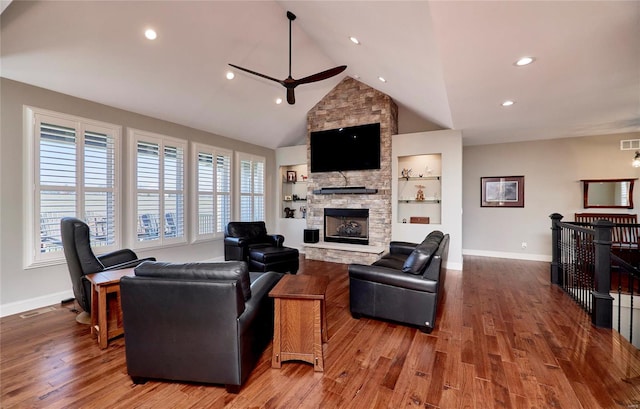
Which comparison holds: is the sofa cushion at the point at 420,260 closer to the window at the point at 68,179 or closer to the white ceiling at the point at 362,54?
the white ceiling at the point at 362,54

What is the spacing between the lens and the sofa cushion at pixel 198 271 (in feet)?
6.06

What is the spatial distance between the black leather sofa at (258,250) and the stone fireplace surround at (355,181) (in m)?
1.28

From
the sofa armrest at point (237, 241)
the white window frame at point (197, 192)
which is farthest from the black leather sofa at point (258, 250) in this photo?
the white window frame at point (197, 192)

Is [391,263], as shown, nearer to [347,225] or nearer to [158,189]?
[347,225]

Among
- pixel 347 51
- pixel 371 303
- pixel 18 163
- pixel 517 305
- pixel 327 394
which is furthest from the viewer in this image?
pixel 347 51

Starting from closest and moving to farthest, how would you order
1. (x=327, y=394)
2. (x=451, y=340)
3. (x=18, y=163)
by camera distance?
(x=327, y=394)
(x=451, y=340)
(x=18, y=163)

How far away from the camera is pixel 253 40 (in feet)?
13.6

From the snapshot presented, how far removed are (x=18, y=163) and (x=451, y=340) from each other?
531cm

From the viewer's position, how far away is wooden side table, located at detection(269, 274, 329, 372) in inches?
85.2

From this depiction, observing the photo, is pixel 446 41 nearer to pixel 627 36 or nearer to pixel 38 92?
pixel 627 36

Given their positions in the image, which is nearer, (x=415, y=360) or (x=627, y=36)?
(x=627, y=36)

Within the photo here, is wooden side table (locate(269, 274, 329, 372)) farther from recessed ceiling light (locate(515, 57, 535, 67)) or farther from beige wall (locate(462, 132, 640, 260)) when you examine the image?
beige wall (locate(462, 132, 640, 260))

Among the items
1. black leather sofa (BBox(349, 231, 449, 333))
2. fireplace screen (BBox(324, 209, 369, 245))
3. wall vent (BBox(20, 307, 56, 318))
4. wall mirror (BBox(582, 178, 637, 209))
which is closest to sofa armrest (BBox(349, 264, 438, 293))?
black leather sofa (BBox(349, 231, 449, 333))

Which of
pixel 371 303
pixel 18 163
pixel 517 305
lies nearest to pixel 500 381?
pixel 371 303
